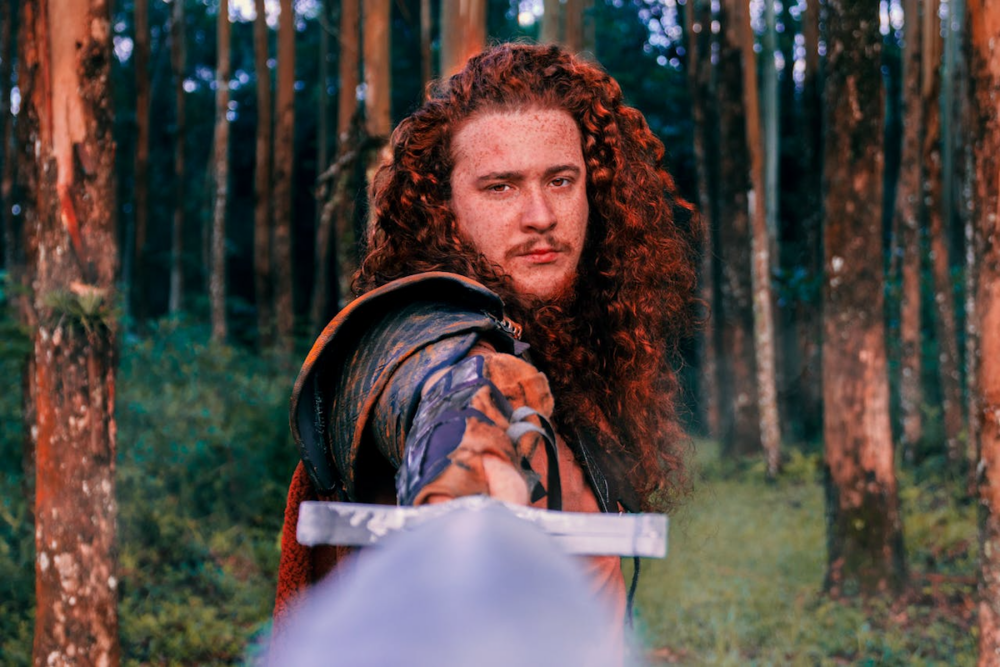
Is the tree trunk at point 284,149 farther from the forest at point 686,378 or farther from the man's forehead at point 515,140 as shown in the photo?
the man's forehead at point 515,140

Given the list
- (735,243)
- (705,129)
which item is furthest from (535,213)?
(705,129)

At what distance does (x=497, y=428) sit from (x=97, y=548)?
295 cm

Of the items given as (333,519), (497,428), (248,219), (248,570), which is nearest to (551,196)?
(497,428)

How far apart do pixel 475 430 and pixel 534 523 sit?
18cm

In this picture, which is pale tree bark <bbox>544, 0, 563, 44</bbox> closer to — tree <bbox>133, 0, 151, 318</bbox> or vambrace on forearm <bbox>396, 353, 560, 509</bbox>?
vambrace on forearm <bbox>396, 353, 560, 509</bbox>

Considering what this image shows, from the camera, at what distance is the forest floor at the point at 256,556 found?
19.1 feet

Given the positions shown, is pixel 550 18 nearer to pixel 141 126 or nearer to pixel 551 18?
pixel 551 18

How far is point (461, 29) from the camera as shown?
6598 mm

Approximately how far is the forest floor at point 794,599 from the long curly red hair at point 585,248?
2.41 meters

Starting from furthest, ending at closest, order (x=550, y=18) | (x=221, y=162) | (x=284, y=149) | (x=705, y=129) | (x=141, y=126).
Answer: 1. (x=141, y=126)
2. (x=221, y=162)
3. (x=705, y=129)
4. (x=284, y=149)
5. (x=550, y=18)

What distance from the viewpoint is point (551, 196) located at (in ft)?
5.47

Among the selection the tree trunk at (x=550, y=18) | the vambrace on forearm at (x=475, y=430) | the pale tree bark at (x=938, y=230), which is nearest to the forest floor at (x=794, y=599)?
the pale tree bark at (x=938, y=230)

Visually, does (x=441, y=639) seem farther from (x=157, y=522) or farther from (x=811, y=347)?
(x=811, y=347)

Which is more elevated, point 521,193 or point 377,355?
point 521,193
